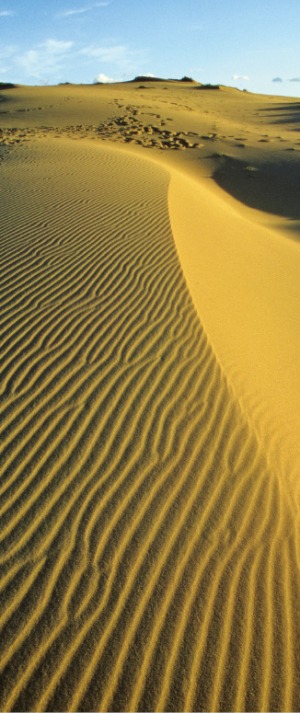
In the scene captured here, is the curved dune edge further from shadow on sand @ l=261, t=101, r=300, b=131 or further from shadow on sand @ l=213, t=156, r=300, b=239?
shadow on sand @ l=261, t=101, r=300, b=131

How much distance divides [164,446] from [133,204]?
6686mm

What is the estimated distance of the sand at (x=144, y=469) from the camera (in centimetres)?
256

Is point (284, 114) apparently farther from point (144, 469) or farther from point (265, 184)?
point (144, 469)

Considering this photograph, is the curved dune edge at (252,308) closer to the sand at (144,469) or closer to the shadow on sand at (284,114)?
the sand at (144,469)

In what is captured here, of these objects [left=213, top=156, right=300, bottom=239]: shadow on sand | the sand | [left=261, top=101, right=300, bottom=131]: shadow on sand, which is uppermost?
[left=261, top=101, right=300, bottom=131]: shadow on sand

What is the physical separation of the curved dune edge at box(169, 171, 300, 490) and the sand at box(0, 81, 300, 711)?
0.12ft

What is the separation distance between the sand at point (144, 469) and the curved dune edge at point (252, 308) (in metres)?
0.04

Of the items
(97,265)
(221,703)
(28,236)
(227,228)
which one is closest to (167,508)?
(221,703)

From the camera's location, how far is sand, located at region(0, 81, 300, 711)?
2562mm

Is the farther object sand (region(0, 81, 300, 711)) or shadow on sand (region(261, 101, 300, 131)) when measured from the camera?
shadow on sand (region(261, 101, 300, 131))

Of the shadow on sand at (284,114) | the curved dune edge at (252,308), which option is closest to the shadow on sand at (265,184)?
the curved dune edge at (252,308)

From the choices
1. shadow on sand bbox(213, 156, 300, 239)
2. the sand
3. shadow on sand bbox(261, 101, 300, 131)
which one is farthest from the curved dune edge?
shadow on sand bbox(261, 101, 300, 131)

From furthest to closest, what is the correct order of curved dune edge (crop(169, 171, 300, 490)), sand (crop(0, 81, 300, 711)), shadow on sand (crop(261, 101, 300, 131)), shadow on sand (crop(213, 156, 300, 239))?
shadow on sand (crop(261, 101, 300, 131))
shadow on sand (crop(213, 156, 300, 239))
curved dune edge (crop(169, 171, 300, 490))
sand (crop(0, 81, 300, 711))

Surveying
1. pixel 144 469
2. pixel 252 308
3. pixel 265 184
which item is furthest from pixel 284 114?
pixel 144 469
